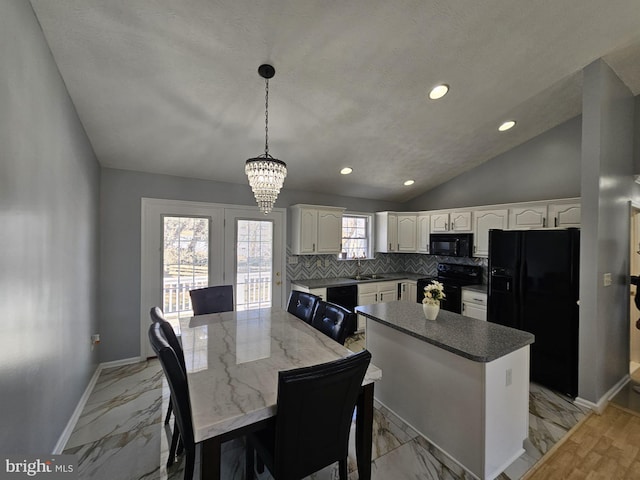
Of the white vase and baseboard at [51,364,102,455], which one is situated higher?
the white vase

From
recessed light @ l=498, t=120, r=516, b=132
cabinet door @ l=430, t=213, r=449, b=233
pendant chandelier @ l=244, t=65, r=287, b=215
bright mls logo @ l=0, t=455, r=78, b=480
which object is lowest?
bright mls logo @ l=0, t=455, r=78, b=480

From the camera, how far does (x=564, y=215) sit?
3232mm

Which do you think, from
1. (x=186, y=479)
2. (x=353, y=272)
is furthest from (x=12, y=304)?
(x=353, y=272)

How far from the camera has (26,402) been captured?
1435mm

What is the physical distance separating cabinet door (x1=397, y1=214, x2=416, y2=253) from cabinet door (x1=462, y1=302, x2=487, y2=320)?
139 cm

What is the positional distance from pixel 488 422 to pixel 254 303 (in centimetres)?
316

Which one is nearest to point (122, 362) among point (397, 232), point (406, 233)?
point (397, 232)

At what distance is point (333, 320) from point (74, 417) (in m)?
2.30

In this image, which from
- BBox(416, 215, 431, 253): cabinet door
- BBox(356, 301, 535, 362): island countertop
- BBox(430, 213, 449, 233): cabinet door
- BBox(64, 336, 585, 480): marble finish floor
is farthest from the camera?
BBox(416, 215, 431, 253): cabinet door

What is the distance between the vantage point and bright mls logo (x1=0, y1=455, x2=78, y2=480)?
1.22 meters

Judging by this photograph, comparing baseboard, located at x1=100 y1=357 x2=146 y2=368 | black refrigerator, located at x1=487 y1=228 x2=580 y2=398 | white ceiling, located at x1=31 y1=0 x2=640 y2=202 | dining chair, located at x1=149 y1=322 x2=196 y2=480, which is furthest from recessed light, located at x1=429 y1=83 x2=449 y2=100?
baseboard, located at x1=100 y1=357 x2=146 y2=368

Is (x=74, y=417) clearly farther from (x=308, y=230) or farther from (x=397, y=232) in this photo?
(x=397, y=232)

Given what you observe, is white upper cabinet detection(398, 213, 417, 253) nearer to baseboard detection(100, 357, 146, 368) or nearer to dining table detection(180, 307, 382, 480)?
dining table detection(180, 307, 382, 480)

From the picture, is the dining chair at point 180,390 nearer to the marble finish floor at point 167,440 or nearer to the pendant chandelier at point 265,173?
the marble finish floor at point 167,440
